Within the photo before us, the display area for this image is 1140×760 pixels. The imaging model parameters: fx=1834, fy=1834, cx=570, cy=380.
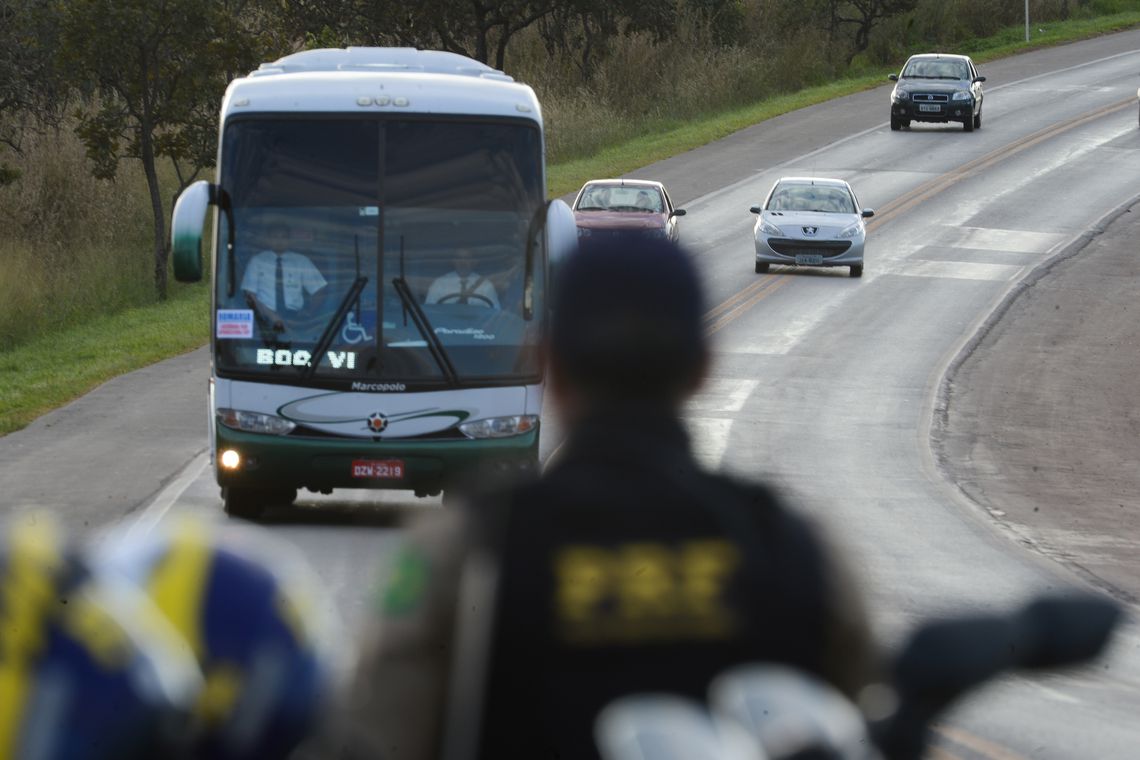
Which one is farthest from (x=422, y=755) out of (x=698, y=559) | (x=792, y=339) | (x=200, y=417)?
(x=792, y=339)

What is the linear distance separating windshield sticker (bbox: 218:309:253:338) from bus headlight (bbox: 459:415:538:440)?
174 cm

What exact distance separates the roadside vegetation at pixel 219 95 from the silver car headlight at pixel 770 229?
29.5 ft

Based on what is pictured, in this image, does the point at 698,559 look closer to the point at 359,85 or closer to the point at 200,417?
the point at 359,85

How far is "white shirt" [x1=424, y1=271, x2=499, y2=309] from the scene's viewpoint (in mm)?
13477

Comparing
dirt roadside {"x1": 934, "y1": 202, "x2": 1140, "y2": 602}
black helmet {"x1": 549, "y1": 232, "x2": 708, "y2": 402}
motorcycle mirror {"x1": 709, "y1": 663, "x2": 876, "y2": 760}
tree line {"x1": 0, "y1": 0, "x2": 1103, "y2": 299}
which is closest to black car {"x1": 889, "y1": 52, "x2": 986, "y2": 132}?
tree line {"x1": 0, "y1": 0, "x2": 1103, "y2": 299}

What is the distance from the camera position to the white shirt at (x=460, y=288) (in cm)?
1348

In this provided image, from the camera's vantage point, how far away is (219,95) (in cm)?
3353

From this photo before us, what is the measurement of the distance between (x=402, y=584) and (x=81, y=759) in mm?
618

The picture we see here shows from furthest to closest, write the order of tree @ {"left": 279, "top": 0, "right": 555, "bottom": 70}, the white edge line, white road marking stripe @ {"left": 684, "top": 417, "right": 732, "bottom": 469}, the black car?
1. tree @ {"left": 279, "top": 0, "right": 555, "bottom": 70}
2. the black car
3. white road marking stripe @ {"left": 684, "top": 417, "right": 732, "bottom": 469}
4. the white edge line

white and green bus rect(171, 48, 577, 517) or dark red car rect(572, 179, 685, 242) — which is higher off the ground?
white and green bus rect(171, 48, 577, 517)

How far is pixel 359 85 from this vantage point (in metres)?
13.7

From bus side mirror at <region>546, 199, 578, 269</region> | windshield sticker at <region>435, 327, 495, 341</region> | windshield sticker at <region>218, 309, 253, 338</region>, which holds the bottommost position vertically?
windshield sticker at <region>435, 327, 495, 341</region>

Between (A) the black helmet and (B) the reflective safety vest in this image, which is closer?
(B) the reflective safety vest

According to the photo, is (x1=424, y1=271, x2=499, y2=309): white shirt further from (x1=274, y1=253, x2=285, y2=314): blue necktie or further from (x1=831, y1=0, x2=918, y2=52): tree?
(x1=831, y1=0, x2=918, y2=52): tree
